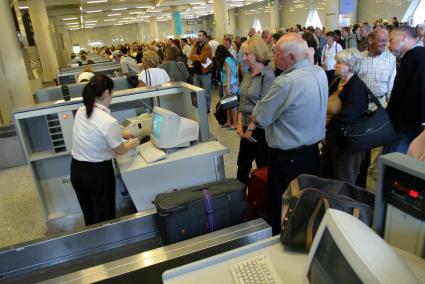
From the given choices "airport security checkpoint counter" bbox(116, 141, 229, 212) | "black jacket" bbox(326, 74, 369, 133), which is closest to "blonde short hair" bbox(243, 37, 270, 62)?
"black jacket" bbox(326, 74, 369, 133)

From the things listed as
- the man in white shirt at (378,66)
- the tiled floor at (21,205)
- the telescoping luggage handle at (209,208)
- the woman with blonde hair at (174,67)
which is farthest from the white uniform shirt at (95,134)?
the woman with blonde hair at (174,67)

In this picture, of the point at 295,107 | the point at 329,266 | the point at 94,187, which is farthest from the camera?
the point at 94,187

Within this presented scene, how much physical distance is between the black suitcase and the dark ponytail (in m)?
0.77

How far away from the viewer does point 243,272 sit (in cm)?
119

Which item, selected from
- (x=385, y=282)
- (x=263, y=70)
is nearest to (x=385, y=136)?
(x=263, y=70)

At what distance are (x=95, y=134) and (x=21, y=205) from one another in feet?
6.98

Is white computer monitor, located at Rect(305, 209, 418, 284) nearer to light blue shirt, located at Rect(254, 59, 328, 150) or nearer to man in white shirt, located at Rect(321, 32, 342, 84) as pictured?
light blue shirt, located at Rect(254, 59, 328, 150)

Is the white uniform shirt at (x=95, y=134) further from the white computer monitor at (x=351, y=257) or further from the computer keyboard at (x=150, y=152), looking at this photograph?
the white computer monitor at (x=351, y=257)

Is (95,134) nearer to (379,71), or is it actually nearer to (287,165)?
(287,165)

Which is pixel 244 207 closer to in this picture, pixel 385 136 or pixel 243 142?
pixel 243 142

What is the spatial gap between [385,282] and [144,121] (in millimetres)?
2613

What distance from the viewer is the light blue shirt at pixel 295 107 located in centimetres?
198

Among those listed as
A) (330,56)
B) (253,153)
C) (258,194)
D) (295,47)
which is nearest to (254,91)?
(253,153)

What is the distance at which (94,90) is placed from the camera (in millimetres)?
2215
